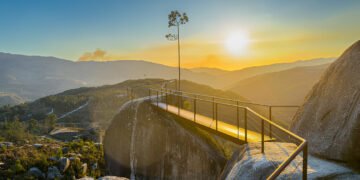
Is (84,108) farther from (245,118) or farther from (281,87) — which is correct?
(281,87)

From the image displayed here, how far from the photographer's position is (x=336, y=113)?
6.16m

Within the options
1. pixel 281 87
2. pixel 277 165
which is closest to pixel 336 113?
pixel 277 165

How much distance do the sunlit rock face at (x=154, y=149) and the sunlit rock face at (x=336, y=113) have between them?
249 inches

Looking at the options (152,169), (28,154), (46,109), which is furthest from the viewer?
(46,109)

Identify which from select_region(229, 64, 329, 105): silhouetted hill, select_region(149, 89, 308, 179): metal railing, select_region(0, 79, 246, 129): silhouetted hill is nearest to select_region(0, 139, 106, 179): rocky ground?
select_region(149, 89, 308, 179): metal railing

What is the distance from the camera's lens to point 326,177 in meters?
5.05

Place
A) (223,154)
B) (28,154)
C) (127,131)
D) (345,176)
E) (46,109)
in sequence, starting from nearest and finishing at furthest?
(345,176) < (223,154) < (127,131) < (28,154) < (46,109)

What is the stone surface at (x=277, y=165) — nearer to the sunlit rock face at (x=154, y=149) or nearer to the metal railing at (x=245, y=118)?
the metal railing at (x=245, y=118)

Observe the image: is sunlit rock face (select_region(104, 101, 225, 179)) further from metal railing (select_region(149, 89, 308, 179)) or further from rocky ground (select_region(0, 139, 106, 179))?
rocky ground (select_region(0, 139, 106, 179))

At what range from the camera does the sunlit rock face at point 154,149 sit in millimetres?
13677

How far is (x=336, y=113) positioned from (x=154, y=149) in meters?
13.8

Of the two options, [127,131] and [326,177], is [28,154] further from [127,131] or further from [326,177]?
[326,177]

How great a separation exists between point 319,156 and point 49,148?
2966 cm

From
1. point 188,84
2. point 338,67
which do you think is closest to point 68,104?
point 188,84
